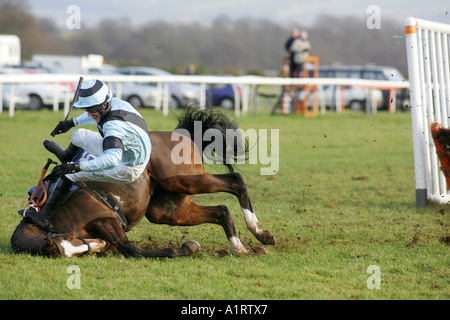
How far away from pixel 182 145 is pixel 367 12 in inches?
137

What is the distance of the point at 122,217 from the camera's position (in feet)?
17.1

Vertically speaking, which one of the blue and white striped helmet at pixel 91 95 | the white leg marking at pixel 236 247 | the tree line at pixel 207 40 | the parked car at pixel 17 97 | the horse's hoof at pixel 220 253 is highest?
the tree line at pixel 207 40

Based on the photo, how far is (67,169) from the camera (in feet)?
16.2

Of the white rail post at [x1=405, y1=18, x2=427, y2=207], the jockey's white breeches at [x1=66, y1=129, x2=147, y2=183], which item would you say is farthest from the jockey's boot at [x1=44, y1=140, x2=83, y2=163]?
the white rail post at [x1=405, y1=18, x2=427, y2=207]

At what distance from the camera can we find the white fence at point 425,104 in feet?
25.6

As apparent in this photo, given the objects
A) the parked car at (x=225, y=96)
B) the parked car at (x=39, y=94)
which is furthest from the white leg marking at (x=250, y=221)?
the parked car at (x=225, y=96)

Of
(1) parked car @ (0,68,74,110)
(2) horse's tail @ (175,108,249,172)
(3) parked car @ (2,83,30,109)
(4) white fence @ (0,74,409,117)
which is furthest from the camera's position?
(1) parked car @ (0,68,74,110)

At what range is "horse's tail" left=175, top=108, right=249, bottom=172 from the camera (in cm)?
577

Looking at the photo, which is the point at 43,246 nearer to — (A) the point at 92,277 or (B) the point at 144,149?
(A) the point at 92,277

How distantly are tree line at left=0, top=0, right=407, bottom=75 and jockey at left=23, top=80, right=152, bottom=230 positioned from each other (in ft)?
144

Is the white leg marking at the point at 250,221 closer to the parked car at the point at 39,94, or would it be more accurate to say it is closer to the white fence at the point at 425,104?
the white fence at the point at 425,104

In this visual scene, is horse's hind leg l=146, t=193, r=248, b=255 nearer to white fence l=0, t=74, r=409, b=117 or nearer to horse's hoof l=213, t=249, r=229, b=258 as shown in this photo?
horse's hoof l=213, t=249, r=229, b=258

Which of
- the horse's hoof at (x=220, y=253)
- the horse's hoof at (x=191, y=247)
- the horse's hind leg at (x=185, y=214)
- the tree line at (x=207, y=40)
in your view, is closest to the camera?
the horse's hoof at (x=191, y=247)
